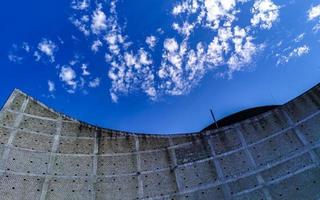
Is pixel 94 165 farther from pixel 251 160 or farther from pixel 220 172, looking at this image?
pixel 251 160

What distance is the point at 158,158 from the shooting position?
1877 centimetres

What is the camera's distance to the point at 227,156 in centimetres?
1806

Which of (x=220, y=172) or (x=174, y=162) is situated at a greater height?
(x=174, y=162)

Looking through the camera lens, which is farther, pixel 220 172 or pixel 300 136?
pixel 220 172

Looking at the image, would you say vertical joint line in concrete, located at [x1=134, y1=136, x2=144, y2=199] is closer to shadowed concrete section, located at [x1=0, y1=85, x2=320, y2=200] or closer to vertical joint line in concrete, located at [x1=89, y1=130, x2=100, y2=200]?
shadowed concrete section, located at [x1=0, y1=85, x2=320, y2=200]

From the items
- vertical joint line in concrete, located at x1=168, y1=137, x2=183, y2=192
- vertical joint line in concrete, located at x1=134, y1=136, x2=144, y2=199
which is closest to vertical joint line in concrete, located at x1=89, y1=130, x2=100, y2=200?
vertical joint line in concrete, located at x1=134, y1=136, x2=144, y2=199

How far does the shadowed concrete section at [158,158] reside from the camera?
1625 cm

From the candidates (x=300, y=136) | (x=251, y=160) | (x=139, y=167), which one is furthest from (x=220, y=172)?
(x=300, y=136)

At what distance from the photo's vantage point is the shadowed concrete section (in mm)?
16250

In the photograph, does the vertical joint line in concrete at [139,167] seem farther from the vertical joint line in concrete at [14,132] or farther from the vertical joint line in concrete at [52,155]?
the vertical joint line in concrete at [14,132]

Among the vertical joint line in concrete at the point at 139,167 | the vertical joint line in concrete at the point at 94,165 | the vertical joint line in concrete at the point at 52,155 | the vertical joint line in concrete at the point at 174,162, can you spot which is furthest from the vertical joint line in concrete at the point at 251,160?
the vertical joint line in concrete at the point at 52,155

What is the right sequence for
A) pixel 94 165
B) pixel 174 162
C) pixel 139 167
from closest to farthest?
pixel 94 165 < pixel 139 167 < pixel 174 162

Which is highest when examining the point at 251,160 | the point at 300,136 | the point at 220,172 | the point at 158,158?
the point at 158,158

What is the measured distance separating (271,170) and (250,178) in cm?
111
